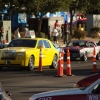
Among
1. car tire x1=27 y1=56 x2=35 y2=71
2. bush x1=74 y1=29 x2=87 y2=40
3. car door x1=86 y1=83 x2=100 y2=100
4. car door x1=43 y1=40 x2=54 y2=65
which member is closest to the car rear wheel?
car door x1=43 y1=40 x2=54 y2=65

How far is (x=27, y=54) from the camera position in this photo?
80.7 feet

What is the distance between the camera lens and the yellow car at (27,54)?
24625 mm

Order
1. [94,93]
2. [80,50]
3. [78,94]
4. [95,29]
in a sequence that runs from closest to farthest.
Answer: [94,93] → [78,94] → [80,50] → [95,29]

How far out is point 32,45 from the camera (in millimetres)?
25812

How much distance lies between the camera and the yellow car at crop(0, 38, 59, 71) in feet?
80.8

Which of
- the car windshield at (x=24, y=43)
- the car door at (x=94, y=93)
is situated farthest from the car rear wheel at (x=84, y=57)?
the car door at (x=94, y=93)

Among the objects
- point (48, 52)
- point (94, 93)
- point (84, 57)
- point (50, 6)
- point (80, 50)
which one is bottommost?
point (84, 57)

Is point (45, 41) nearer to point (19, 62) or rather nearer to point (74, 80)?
point (19, 62)

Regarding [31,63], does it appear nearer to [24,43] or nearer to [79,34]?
[24,43]

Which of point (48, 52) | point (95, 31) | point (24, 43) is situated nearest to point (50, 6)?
point (95, 31)

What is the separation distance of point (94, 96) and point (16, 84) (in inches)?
391

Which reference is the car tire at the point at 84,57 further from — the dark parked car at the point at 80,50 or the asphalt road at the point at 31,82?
the asphalt road at the point at 31,82

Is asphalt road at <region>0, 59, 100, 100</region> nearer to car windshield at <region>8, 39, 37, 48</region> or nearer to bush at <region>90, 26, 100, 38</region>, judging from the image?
car windshield at <region>8, 39, 37, 48</region>

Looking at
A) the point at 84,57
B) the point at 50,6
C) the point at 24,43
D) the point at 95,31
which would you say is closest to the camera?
the point at 24,43
